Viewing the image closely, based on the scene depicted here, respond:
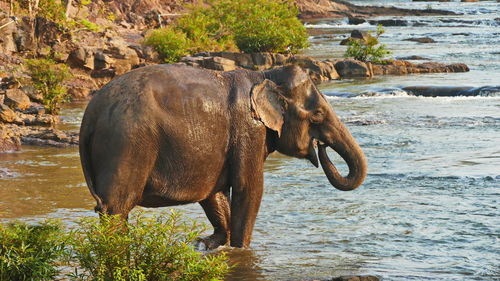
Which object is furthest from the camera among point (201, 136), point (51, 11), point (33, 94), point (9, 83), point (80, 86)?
point (51, 11)

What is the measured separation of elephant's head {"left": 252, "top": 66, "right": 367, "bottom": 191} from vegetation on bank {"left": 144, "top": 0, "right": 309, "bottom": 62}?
19.5 meters

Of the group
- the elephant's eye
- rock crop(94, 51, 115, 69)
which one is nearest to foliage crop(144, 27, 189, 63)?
rock crop(94, 51, 115, 69)

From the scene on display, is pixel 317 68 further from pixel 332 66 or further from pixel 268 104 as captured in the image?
pixel 268 104

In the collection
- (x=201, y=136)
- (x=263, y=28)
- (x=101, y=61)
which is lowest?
(x=101, y=61)

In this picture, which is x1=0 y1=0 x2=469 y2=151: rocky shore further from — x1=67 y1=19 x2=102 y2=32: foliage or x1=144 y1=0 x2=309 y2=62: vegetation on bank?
x1=144 y1=0 x2=309 y2=62: vegetation on bank

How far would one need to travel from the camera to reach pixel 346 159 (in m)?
7.04

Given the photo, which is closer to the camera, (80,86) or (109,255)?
(109,255)

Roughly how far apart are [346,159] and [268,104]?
86 cm

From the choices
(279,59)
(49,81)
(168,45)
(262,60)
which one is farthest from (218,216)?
(279,59)

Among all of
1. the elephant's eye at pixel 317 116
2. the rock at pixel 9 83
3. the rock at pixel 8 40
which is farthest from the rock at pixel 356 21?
the elephant's eye at pixel 317 116

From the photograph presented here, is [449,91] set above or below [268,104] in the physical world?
below

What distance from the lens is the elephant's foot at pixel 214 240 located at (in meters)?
7.40

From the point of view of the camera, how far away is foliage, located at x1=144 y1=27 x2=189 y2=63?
84.7ft

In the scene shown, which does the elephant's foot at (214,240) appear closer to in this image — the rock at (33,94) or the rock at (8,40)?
the rock at (33,94)
